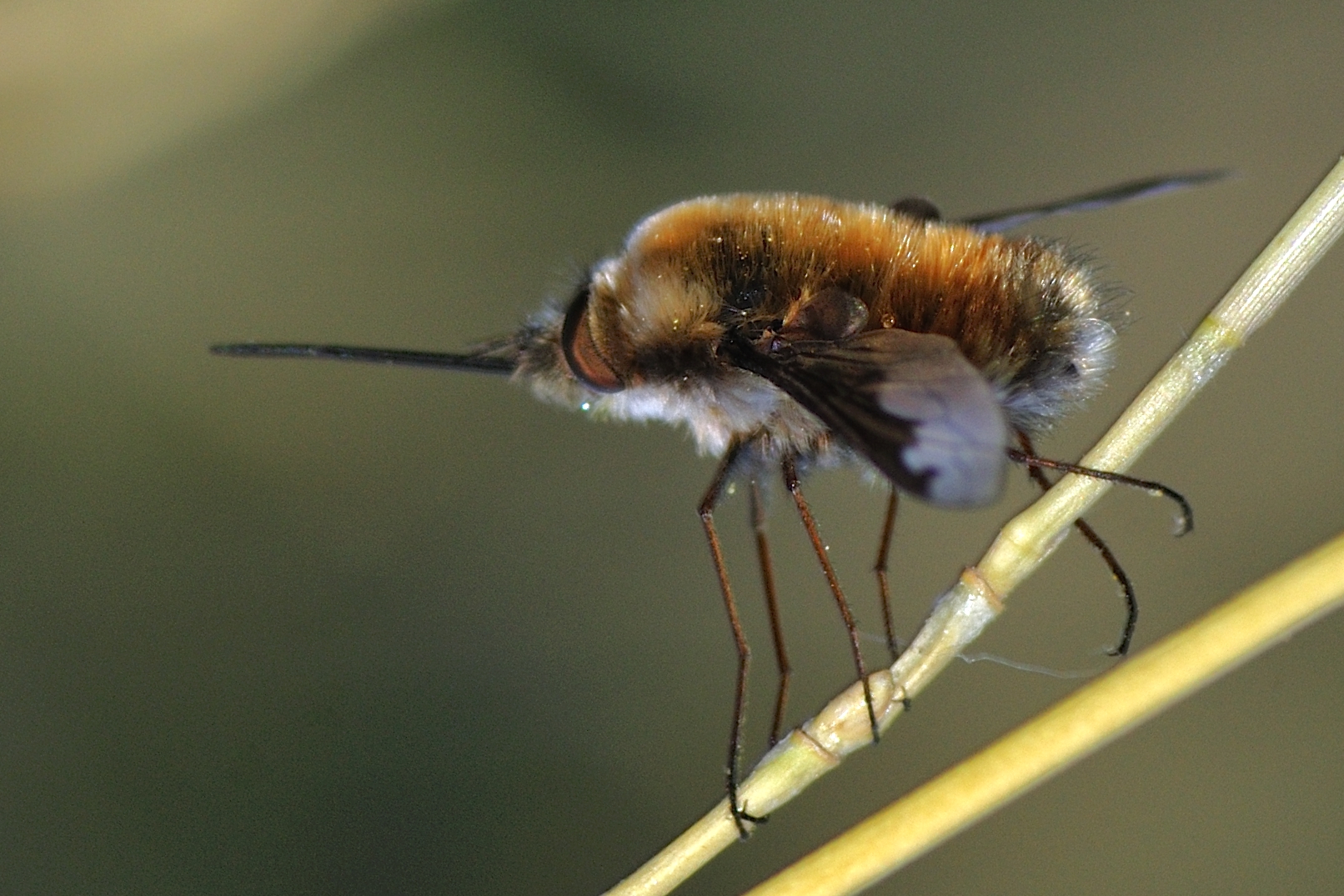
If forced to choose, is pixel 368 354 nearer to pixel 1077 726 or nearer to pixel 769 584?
pixel 769 584

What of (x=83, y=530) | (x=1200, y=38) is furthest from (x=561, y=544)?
(x=1200, y=38)

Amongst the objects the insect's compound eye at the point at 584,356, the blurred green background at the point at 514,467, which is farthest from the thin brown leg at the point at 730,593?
the blurred green background at the point at 514,467

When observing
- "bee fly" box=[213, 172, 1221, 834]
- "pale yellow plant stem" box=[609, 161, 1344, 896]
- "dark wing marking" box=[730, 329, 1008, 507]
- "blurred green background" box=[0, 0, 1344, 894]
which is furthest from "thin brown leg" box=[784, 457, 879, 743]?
"blurred green background" box=[0, 0, 1344, 894]

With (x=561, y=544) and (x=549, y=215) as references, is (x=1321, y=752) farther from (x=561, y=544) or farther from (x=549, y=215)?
(x=549, y=215)

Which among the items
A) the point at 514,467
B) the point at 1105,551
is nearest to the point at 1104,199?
the point at 1105,551

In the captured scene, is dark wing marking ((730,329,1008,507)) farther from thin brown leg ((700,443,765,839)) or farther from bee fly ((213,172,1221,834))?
thin brown leg ((700,443,765,839))

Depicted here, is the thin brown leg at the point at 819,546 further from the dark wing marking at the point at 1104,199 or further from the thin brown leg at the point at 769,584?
the dark wing marking at the point at 1104,199
